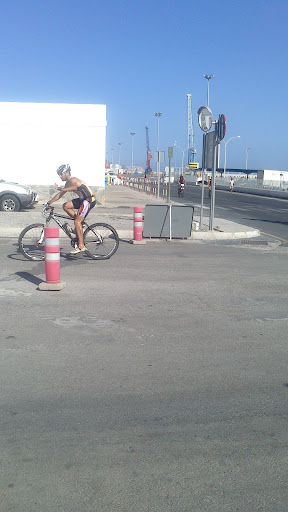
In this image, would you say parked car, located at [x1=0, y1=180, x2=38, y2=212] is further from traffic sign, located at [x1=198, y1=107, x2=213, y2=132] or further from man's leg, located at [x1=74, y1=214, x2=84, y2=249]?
A: man's leg, located at [x1=74, y1=214, x2=84, y2=249]

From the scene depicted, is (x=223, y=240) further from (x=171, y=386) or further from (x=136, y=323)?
(x=171, y=386)

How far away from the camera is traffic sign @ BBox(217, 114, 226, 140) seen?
14.1 m

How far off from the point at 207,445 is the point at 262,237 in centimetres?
1302

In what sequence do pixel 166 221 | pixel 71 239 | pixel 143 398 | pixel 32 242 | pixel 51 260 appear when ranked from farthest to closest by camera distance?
pixel 166 221, pixel 71 239, pixel 32 242, pixel 51 260, pixel 143 398

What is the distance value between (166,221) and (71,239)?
4696 millimetres

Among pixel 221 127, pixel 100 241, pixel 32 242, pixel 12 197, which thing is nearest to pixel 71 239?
pixel 100 241

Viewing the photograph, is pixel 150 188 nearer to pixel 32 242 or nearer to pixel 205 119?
pixel 205 119

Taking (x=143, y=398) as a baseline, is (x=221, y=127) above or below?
above

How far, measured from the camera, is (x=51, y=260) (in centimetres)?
791

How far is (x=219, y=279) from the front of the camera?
927 cm

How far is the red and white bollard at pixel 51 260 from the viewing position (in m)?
7.92

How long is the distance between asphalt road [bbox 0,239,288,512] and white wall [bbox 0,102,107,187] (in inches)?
720

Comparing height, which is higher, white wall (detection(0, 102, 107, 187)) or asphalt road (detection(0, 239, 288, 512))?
white wall (detection(0, 102, 107, 187))

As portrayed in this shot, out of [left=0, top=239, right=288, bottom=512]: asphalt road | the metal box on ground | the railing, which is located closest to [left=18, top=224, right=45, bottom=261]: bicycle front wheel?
[left=0, top=239, right=288, bottom=512]: asphalt road
